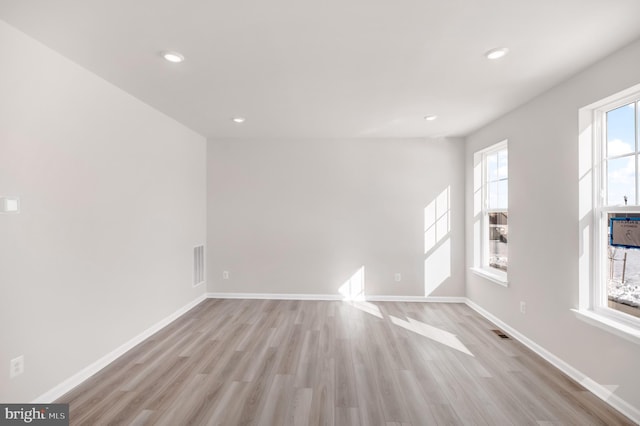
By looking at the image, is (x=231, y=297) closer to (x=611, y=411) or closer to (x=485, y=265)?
(x=485, y=265)

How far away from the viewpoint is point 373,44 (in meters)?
2.06

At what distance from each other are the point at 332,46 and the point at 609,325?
284 centimetres

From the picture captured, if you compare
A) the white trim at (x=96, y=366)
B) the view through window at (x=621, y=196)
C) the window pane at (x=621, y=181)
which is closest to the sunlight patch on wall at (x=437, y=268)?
the view through window at (x=621, y=196)

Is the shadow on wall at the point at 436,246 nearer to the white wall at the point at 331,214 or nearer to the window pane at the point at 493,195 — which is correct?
the white wall at the point at 331,214

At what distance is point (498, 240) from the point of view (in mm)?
3930

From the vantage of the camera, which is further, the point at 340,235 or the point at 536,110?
the point at 340,235

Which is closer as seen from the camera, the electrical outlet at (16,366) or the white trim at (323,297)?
the electrical outlet at (16,366)

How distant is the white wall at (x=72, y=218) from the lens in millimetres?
1911

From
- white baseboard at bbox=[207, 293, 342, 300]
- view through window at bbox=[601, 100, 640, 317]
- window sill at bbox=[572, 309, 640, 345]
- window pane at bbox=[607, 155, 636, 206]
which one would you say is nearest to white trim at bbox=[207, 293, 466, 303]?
white baseboard at bbox=[207, 293, 342, 300]

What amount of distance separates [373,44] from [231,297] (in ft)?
13.7

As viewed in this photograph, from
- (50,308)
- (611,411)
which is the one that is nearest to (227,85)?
(50,308)

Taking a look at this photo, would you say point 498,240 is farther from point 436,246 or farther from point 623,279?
point 623,279

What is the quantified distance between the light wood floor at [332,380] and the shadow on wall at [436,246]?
3.28ft

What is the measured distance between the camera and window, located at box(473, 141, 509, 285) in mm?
3742
